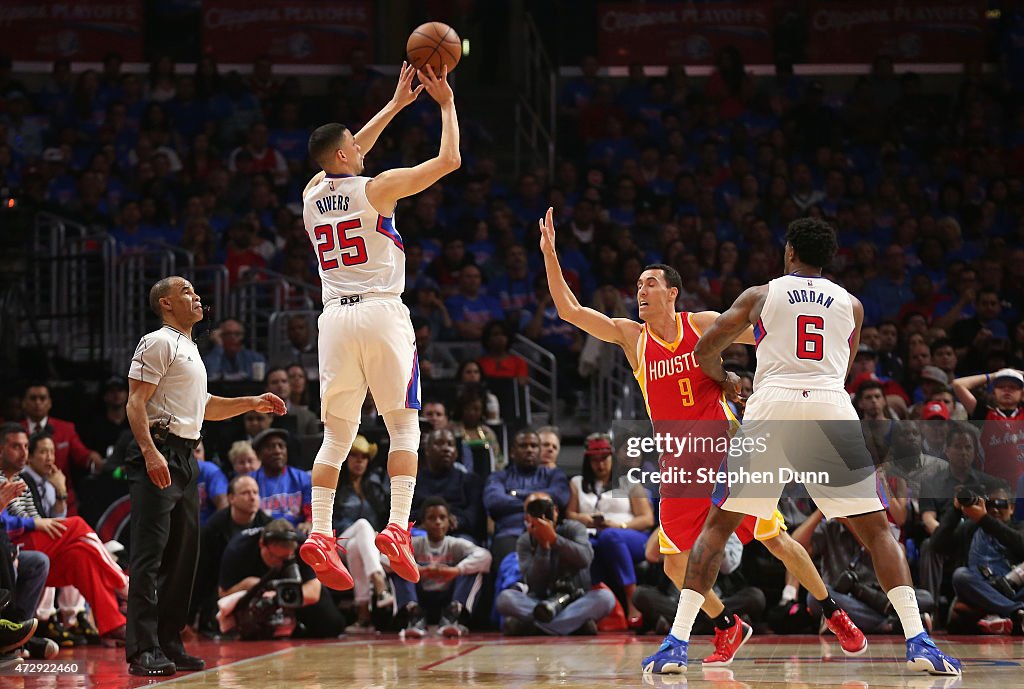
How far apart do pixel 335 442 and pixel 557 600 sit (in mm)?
3513

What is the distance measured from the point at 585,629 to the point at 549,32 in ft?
38.5

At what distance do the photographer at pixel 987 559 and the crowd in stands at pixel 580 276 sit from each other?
0.07 feet

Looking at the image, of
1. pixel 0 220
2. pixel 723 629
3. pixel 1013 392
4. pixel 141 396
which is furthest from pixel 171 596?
pixel 0 220

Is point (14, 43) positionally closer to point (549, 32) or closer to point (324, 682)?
point (549, 32)

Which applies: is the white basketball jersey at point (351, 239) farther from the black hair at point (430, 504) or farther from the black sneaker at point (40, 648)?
the black hair at point (430, 504)

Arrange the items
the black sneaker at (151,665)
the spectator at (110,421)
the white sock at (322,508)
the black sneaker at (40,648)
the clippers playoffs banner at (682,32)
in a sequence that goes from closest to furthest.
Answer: the white sock at (322,508), the black sneaker at (151,665), the black sneaker at (40,648), the spectator at (110,421), the clippers playoffs banner at (682,32)

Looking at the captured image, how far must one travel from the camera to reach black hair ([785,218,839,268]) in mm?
6828

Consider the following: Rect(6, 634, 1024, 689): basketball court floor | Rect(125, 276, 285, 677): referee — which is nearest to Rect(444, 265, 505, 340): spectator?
Rect(6, 634, 1024, 689): basketball court floor

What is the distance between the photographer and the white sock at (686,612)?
6.83 m

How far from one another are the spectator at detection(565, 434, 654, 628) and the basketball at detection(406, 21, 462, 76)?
4.46m

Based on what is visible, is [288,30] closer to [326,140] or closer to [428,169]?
[326,140]

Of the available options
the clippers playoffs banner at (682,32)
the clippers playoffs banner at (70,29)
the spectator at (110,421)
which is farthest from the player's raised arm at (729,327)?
the clippers playoffs banner at (70,29)

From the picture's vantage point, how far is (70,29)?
63.1 ft

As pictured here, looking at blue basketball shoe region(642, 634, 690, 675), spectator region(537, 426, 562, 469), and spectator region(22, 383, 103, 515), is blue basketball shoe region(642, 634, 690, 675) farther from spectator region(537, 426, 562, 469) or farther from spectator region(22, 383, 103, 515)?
spectator region(22, 383, 103, 515)
